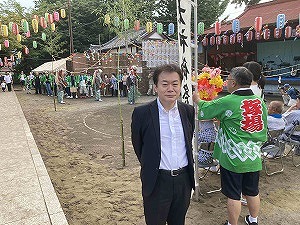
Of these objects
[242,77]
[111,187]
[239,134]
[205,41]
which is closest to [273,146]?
[239,134]

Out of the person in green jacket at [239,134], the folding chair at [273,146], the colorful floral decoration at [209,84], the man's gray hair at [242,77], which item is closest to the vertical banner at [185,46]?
the colorful floral decoration at [209,84]

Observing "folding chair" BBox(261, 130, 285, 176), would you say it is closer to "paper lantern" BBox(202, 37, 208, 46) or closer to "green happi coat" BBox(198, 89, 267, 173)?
→ "green happi coat" BBox(198, 89, 267, 173)

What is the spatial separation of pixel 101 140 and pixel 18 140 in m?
2.17

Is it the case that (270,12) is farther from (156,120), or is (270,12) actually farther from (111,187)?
(156,120)

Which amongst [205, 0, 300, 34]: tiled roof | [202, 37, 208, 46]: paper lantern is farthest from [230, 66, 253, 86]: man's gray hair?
[202, 37, 208, 46]: paper lantern

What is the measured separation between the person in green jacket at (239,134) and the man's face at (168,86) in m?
0.86

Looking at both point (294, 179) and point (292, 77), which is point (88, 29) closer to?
point (292, 77)

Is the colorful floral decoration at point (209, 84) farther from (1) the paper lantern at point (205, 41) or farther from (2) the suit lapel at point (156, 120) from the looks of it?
(1) the paper lantern at point (205, 41)

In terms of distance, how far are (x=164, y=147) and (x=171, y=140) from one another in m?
0.08

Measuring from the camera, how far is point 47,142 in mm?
7504

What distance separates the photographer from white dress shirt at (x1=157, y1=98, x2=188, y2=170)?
2.20 m

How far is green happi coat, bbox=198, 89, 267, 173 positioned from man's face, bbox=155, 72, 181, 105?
855 millimetres

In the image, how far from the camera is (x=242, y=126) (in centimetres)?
283

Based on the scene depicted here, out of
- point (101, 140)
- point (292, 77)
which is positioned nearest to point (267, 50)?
point (292, 77)
